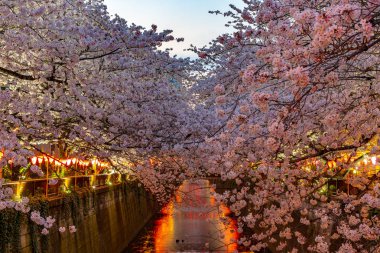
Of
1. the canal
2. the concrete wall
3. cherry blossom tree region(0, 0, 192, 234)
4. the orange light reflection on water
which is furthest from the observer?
the orange light reflection on water

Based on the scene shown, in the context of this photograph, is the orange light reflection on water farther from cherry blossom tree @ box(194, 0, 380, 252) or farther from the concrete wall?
cherry blossom tree @ box(194, 0, 380, 252)

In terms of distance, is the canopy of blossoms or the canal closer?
the canopy of blossoms

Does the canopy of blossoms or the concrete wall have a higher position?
the canopy of blossoms

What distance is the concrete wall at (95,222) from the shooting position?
16.9 metres

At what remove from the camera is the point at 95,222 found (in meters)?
25.4

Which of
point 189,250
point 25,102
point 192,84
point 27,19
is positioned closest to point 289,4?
point 27,19

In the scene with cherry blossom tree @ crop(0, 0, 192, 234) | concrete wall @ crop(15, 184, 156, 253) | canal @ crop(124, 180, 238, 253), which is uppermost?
cherry blossom tree @ crop(0, 0, 192, 234)

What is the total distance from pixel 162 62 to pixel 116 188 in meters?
21.7

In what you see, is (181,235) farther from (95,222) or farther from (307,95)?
(307,95)

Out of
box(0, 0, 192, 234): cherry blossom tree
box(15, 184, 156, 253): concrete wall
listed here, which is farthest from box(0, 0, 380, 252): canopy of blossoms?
box(15, 184, 156, 253): concrete wall

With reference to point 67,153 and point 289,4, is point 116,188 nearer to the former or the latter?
point 67,153

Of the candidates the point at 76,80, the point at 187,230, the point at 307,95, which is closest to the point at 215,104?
the point at 307,95

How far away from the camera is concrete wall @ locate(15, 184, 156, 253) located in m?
16.9

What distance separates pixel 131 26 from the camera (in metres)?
11.7
